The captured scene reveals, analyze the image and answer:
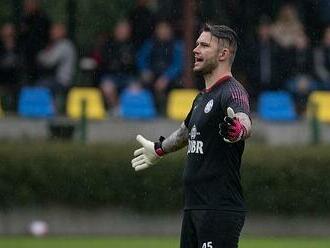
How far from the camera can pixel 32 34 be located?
22.9 m

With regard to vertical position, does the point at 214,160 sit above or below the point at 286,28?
below

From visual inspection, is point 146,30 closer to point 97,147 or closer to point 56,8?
point 56,8

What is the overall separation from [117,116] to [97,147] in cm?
262

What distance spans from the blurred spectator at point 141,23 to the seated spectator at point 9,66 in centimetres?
195

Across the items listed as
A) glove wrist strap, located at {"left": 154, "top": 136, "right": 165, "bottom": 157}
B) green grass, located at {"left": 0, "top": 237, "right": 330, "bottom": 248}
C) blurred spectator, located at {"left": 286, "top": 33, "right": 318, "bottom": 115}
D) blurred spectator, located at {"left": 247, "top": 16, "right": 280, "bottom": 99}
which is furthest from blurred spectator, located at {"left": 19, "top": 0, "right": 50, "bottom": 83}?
glove wrist strap, located at {"left": 154, "top": 136, "right": 165, "bottom": 157}

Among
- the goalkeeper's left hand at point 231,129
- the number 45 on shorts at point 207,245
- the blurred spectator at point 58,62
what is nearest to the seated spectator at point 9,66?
the blurred spectator at point 58,62

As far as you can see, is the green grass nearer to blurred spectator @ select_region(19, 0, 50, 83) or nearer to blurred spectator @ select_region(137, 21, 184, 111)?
blurred spectator @ select_region(137, 21, 184, 111)

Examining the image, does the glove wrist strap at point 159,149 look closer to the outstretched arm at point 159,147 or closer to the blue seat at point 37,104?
the outstretched arm at point 159,147

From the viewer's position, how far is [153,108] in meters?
22.5

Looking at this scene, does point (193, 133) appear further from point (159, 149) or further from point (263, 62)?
point (263, 62)

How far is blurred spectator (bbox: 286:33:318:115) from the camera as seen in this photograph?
2275 cm

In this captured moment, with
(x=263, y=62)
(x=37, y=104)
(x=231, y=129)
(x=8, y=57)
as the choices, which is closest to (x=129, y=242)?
(x=37, y=104)

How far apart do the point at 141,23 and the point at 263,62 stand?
6.67 ft

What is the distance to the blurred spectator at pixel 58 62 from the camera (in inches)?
886
